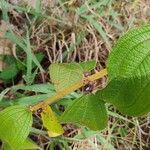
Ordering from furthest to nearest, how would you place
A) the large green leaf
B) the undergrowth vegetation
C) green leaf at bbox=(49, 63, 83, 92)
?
1. the undergrowth vegetation
2. green leaf at bbox=(49, 63, 83, 92)
3. the large green leaf

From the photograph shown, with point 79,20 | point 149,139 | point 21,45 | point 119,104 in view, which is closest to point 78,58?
point 79,20

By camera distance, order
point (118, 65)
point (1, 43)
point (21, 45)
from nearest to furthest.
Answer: point (118, 65), point (21, 45), point (1, 43)

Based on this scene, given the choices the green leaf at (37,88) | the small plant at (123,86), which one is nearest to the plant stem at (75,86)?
the small plant at (123,86)

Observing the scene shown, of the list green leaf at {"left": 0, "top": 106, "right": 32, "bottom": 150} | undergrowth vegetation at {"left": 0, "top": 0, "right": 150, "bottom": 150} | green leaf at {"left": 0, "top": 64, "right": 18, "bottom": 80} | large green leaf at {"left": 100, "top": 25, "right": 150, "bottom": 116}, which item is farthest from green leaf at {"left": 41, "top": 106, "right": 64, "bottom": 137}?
green leaf at {"left": 0, "top": 64, "right": 18, "bottom": 80}

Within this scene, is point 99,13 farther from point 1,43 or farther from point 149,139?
point 149,139

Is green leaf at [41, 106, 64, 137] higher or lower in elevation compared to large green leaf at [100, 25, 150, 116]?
lower

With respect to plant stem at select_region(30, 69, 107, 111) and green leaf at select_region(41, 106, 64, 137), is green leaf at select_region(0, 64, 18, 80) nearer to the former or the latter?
green leaf at select_region(41, 106, 64, 137)

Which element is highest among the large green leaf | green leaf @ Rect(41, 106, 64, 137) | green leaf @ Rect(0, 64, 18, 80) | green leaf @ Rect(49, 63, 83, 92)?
the large green leaf
